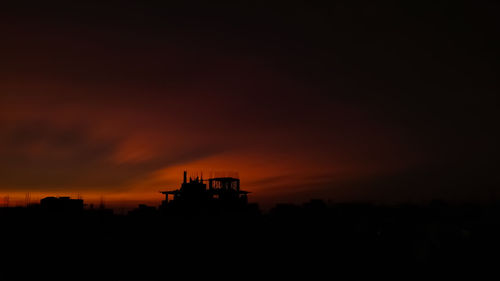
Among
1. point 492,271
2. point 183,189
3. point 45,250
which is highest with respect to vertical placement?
point 183,189

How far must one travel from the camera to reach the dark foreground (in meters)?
38.4

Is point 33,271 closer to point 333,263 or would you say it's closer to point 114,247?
point 114,247

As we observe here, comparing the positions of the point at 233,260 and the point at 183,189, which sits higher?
the point at 183,189

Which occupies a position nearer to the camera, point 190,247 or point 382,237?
point 190,247

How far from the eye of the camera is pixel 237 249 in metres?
43.8

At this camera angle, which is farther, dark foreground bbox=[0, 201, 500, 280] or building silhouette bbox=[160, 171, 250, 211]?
building silhouette bbox=[160, 171, 250, 211]

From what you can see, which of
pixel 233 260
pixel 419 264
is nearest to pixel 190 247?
pixel 233 260

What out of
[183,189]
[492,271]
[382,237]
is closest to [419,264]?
[492,271]

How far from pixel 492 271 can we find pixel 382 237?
48.6ft

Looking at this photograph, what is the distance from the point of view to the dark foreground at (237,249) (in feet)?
126

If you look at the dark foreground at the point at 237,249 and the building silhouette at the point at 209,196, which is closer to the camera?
the dark foreground at the point at 237,249

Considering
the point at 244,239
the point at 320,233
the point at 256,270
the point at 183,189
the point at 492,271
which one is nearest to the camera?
the point at 492,271

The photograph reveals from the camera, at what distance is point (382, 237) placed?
164ft

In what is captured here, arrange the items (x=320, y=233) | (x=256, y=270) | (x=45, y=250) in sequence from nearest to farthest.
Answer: (x=256, y=270) < (x=45, y=250) < (x=320, y=233)
